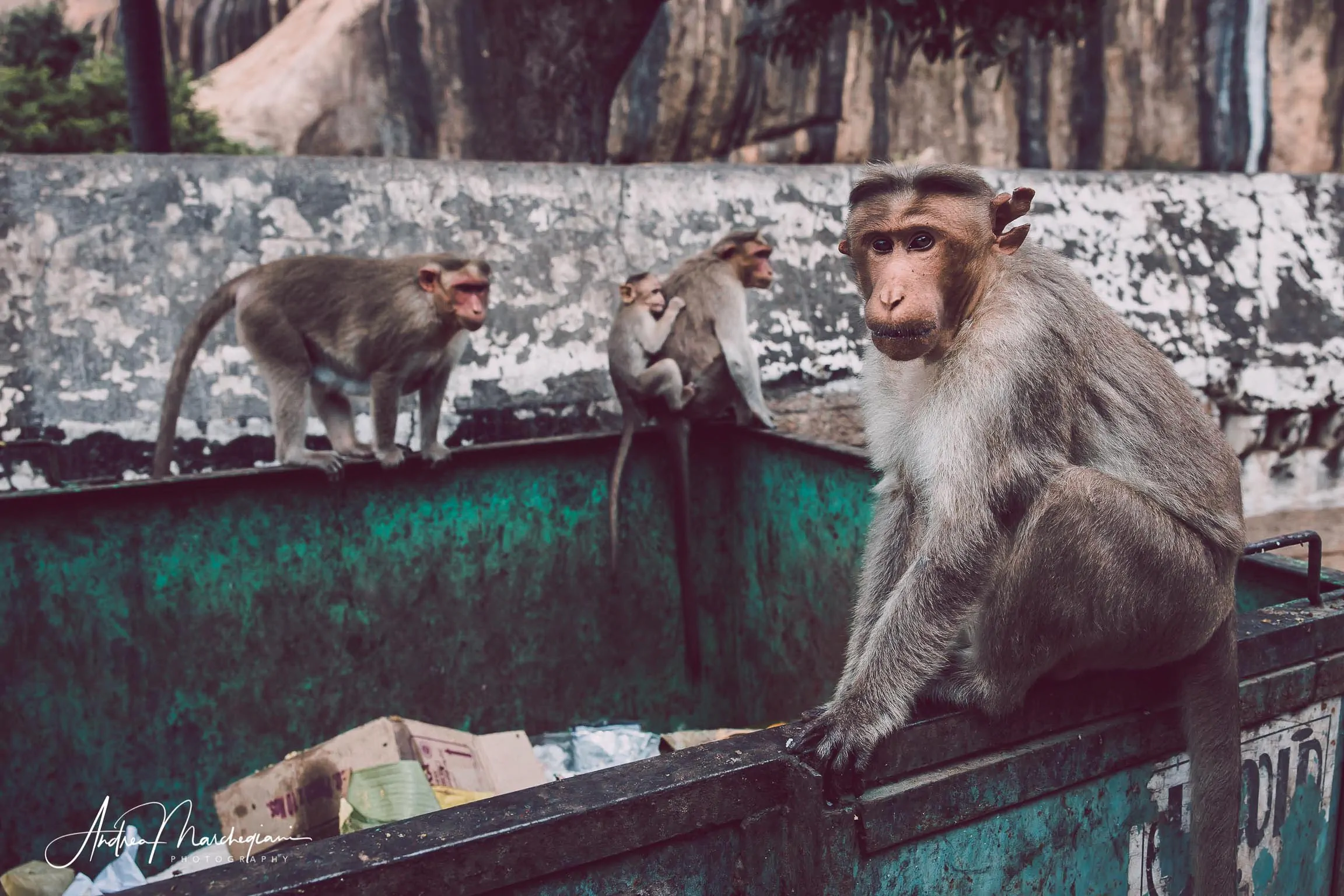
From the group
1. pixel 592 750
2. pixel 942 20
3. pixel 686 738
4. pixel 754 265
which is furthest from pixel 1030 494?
pixel 942 20

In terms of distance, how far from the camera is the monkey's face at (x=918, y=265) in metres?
1.58

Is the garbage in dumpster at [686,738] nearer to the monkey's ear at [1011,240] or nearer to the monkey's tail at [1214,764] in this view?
the monkey's tail at [1214,764]

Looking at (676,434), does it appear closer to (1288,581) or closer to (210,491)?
(210,491)

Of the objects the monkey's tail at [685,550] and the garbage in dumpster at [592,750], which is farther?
the monkey's tail at [685,550]

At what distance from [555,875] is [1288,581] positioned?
145 centimetres

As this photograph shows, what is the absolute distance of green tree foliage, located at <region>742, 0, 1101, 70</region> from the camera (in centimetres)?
534

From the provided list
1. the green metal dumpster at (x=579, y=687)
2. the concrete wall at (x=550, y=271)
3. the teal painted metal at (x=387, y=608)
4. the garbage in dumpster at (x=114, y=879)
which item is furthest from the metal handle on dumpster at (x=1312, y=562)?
the concrete wall at (x=550, y=271)

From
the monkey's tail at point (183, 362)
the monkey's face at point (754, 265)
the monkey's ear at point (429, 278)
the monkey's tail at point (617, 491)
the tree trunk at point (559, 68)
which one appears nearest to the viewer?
the monkey's tail at point (617, 491)

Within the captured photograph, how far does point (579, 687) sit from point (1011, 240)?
1.92m

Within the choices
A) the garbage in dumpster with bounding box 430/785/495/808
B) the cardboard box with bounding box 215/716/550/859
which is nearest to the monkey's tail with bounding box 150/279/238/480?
the cardboard box with bounding box 215/716/550/859

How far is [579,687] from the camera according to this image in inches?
120

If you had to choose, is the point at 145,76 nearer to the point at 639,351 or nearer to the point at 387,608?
the point at 639,351

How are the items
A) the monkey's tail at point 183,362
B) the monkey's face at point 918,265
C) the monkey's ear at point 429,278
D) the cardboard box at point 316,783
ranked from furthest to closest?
the monkey's ear at point 429,278, the monkey's tail at point 183,362, the cardboard box at point 316,783, the monkey's face at point 918,265

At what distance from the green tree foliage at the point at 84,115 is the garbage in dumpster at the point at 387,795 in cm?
875
